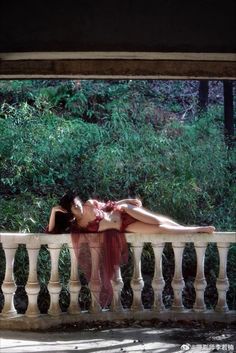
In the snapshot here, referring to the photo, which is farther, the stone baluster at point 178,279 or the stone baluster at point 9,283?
the stone baluster at point 178,279

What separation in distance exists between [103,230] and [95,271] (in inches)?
12.0

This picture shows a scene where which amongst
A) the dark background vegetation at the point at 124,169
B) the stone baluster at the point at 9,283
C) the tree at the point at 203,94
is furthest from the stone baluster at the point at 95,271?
the tree at the point at 203,94

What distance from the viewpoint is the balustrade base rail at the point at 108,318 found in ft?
12.9

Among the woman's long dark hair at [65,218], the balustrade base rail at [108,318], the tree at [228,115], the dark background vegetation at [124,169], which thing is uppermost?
the tree at [228,115]

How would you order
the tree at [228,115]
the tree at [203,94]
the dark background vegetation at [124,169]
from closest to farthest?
the dark background vegetation at [124,169], the tree at [228,115], the tree at [203,94]

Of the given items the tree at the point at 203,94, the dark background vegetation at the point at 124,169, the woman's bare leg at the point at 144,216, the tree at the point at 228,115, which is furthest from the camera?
the tree at the point at 203,94

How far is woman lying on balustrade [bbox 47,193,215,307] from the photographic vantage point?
13.0 ft

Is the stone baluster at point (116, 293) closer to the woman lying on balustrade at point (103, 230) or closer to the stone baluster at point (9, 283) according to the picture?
the woman lying on balustrade at point (103, 230)

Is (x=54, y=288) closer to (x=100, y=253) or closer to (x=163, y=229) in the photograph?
(x=100, y=253)

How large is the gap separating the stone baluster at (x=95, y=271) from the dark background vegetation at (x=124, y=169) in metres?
2.41

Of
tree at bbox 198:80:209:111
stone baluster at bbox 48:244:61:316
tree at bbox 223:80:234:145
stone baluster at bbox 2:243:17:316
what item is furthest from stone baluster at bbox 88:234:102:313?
tree at bbox 198:80:209:111

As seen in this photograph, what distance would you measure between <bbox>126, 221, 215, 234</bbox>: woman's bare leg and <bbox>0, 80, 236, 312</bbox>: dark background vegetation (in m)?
2.51

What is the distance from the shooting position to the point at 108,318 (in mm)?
4059
